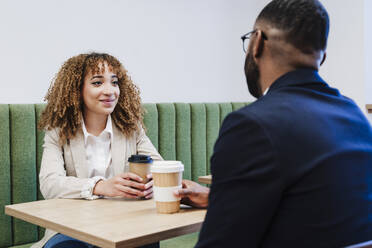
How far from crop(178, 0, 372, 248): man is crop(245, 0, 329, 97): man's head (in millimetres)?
108

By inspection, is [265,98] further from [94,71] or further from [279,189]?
[94,71]

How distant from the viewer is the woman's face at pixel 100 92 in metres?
1.87

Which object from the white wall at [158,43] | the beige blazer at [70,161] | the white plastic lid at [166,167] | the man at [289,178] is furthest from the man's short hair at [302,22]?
the white wall at [158,43]

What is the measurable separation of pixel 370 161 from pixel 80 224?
756 mm

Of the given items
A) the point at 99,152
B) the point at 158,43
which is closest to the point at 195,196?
the point at 99,152

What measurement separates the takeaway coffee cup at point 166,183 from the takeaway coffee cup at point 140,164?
17 centimetres

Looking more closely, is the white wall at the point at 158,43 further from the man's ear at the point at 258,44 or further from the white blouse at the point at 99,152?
the man's ear at the point at 258,44

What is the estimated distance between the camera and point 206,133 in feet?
9.34

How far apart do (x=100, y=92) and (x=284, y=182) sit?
1.27 metres

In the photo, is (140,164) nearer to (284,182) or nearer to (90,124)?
(90,124)

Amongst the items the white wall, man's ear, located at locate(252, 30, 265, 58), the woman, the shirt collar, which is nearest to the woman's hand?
the woman

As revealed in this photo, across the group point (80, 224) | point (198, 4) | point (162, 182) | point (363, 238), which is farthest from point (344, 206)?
point (198, 4)

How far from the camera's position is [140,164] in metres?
1.44

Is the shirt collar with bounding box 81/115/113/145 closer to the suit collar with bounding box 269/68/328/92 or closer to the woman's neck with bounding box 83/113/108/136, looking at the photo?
the woman's neck with bounding box 83/113/108/136
